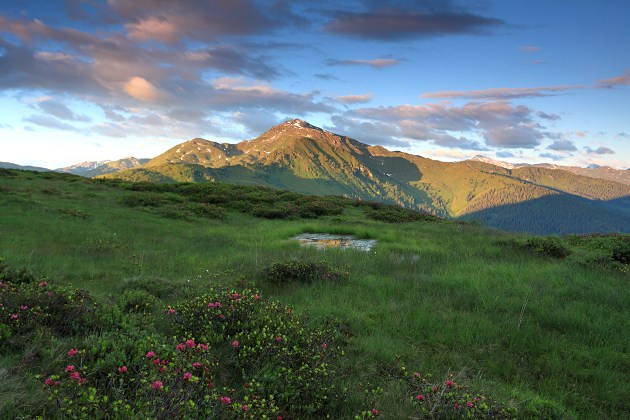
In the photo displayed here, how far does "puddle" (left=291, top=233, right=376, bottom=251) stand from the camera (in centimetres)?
1565

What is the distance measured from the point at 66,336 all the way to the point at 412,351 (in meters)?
5.51

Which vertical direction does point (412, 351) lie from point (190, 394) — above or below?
below

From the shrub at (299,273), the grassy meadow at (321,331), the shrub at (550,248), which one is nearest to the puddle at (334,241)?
the grassy meadow at (321,331)

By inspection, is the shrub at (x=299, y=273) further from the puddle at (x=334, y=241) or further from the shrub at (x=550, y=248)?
the shrub at (x=550, y=248)

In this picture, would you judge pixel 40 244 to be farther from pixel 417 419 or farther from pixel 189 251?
pixel 417 419

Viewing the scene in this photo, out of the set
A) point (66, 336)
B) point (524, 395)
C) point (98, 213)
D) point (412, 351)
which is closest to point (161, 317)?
point (66, 336)

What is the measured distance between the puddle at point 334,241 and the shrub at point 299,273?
4.78 m

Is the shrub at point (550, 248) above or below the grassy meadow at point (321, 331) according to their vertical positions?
above

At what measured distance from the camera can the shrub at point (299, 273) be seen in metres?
10.0

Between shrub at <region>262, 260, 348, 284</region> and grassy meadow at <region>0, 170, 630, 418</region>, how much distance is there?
0.19ft

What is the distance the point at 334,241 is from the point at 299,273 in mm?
7173

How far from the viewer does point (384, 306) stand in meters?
8.07

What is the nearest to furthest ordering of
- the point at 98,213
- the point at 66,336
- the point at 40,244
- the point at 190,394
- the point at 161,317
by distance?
the point at 190,394 < the point at 66,336 < the point at 161,317 < the point at 40,244 < the point at 98,213

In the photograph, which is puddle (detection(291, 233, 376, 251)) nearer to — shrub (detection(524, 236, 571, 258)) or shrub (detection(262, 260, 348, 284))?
shrub (detection(262, 260, 348, 284))
